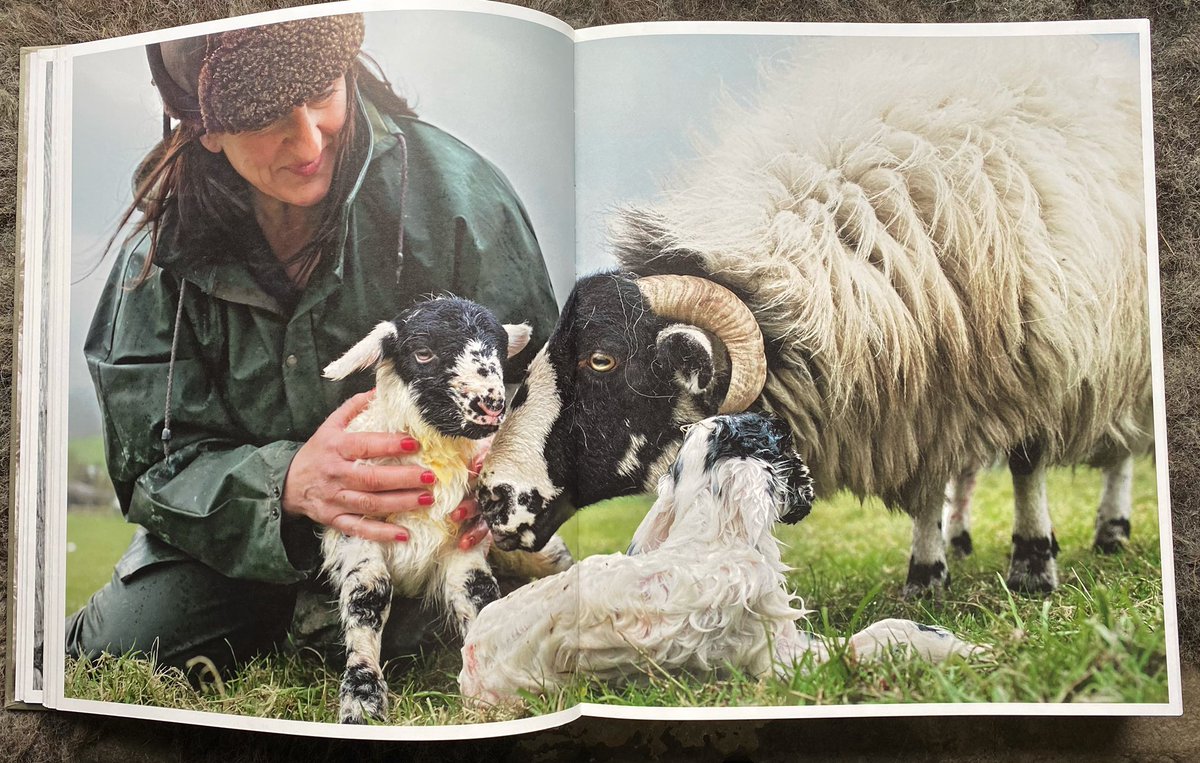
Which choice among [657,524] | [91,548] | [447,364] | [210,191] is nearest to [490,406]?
[447,364]

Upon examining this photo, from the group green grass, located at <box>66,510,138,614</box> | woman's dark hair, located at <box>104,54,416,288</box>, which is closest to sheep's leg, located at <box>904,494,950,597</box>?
woman's dark hair, located at <box>104,54,416,288</box>

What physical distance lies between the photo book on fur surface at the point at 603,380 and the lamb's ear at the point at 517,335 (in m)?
0.01

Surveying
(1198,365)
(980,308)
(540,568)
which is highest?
(980,308)

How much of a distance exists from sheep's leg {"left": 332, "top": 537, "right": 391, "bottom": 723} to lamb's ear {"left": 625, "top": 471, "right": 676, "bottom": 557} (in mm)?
592

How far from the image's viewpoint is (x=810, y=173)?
2062 millimetres

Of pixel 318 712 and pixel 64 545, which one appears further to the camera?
pixel 64 545

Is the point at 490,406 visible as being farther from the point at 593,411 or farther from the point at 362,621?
the point at 362,621

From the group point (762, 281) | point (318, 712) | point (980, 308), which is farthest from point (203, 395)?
point (980, 308)

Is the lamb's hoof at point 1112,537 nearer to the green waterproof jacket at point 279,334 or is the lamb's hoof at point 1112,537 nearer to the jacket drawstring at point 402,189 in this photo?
the green waterproof jacket at point 279,334

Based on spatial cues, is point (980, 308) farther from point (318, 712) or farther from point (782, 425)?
point (318, 712)

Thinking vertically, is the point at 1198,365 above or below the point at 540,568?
above

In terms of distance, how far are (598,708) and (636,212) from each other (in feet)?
3.96

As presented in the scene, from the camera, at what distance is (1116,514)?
206 centimetres

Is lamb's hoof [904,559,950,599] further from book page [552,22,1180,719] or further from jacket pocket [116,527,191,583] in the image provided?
jacket pocket [116,527,191,583]
